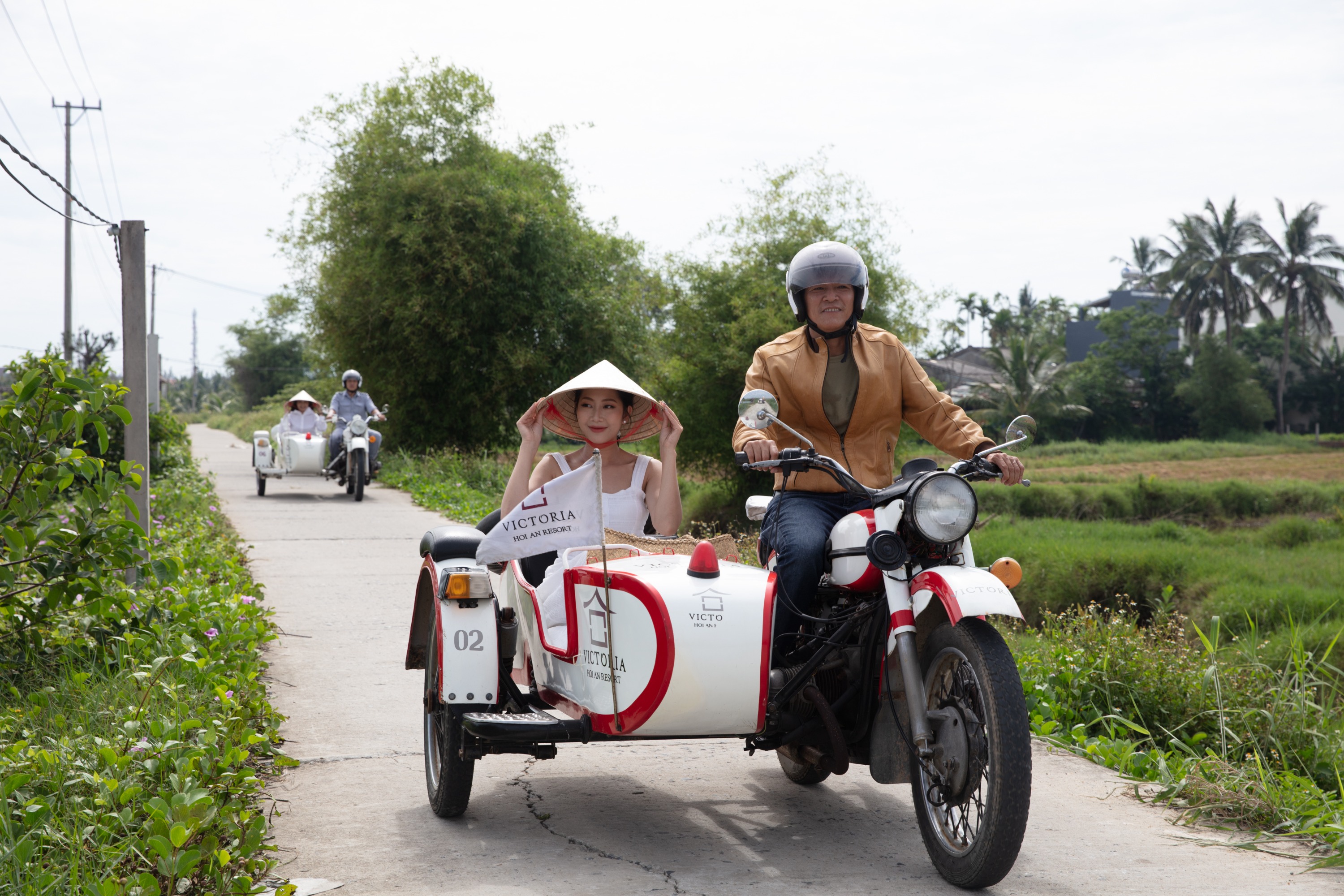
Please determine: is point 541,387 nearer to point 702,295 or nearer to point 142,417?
point 702,295

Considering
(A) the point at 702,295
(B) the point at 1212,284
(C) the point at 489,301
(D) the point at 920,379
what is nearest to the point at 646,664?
(D) the point at 920,379

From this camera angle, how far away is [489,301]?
2441cm

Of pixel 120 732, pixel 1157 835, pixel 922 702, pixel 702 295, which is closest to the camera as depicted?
pixel 922 702

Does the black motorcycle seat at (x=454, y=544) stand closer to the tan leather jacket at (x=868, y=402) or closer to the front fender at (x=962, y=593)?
the tan leather jacket at (x=868, y=402)

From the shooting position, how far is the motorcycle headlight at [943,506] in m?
A: 3.32

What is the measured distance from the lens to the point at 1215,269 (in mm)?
64312

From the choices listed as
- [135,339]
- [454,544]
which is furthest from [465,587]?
[135,339]

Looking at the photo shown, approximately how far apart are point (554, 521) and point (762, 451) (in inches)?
27.8

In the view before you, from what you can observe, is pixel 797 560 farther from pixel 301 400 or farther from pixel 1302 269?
pixel 1302 269

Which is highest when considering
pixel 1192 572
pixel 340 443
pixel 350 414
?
pixel 350 414

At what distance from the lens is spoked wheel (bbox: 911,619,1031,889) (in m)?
3.03

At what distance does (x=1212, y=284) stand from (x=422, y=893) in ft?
229

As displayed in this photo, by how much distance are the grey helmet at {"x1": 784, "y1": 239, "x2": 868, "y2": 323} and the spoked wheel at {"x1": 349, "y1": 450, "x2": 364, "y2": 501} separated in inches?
481

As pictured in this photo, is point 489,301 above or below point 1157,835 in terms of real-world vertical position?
above
